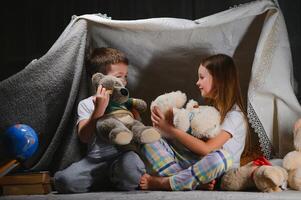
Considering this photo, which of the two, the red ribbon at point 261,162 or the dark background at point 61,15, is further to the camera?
the dark background at point 61,15

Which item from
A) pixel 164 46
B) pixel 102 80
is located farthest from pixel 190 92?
pixel 102 80

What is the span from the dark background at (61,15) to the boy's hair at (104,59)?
1.14 ft

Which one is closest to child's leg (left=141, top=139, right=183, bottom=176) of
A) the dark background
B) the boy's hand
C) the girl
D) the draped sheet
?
the girl

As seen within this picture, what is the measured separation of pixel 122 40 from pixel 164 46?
145mm

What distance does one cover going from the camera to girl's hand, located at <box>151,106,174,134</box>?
1468 millimetres

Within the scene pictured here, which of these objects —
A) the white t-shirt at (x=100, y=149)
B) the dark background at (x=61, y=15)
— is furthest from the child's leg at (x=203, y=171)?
the dark background at (x=61, y=15)

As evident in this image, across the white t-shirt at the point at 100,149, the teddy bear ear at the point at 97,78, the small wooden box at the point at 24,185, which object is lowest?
the small wooden box at the point at 24,185

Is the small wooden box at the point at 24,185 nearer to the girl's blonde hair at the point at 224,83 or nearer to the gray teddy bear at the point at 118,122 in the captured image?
the gray teddy bear at the point at 118,122

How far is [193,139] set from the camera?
144cm

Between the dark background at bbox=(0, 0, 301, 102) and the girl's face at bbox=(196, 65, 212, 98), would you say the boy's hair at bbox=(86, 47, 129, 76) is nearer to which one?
the girl's face at bbox=(196, 65, 212, 98)

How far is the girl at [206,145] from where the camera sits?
137cm

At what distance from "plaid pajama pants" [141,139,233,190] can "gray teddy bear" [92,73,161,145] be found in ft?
0.26

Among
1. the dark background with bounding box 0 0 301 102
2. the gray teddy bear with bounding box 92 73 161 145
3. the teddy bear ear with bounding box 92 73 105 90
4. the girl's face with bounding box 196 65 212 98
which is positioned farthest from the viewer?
the dark background with bounding box 0 0 301 102

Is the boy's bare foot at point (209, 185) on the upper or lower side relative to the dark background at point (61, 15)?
lower
